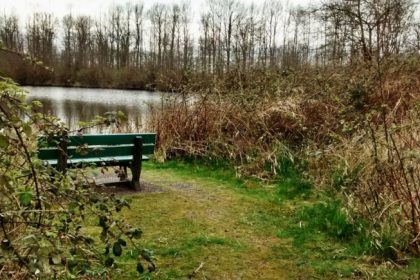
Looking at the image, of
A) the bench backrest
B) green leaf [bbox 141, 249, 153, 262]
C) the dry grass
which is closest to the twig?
the dry grass

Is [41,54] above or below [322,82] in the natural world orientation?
above

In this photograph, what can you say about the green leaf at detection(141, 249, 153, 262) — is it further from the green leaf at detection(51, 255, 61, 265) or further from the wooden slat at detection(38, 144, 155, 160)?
the wooden slat at detection(38, 144, 155, 160)

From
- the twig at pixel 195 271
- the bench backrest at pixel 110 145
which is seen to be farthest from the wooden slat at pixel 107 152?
the twig at pixel 195 271

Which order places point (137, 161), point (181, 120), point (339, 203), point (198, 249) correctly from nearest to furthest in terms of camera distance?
point (198, 249) → point (339, 203) → point (137, 161) → point (181, 120)

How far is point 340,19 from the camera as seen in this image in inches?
570

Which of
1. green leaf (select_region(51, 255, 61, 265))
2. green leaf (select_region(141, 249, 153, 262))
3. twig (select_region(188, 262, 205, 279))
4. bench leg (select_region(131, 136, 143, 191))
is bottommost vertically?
twig (select_region(188, 262, 205, 279))

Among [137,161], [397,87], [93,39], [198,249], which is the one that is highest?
[93,39]

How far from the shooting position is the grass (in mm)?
3959

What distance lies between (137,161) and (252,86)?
3901 millimetres

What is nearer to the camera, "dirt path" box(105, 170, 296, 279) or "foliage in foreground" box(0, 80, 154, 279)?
"foliage in foreground" box(0, 80, 154, 279)

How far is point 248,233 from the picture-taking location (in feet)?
16.2

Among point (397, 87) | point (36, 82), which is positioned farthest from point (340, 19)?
point (36, 82)

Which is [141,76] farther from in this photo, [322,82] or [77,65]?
[322,82]

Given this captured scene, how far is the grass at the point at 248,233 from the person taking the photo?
3959 mm
